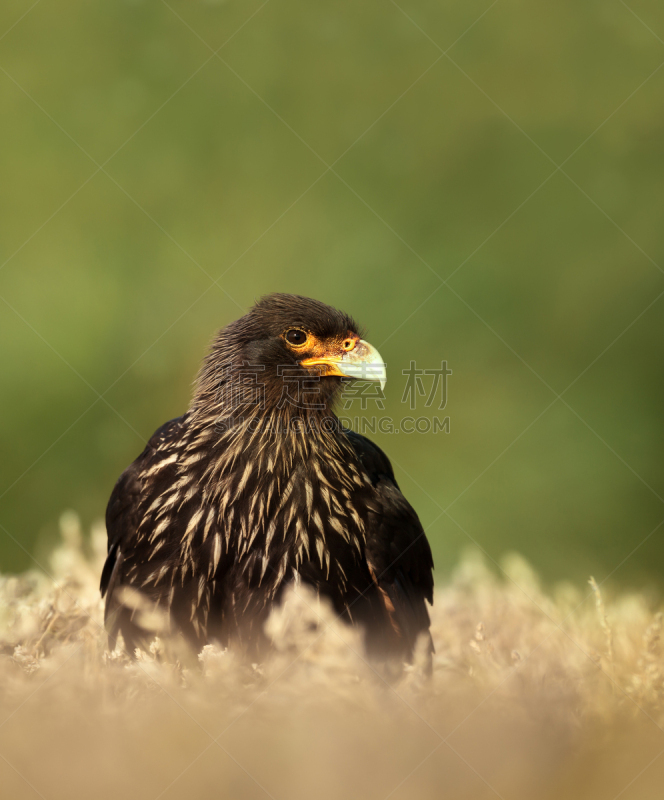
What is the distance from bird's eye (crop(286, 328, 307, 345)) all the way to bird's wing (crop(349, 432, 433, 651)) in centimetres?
67

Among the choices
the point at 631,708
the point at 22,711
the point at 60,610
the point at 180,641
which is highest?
the point at 631,708

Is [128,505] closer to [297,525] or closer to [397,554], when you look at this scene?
[297,525]

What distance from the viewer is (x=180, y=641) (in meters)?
2.59

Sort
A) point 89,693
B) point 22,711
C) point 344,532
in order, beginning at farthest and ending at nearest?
1. point 344,532
2. point 89,693
3. point 22,711

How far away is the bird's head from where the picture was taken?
3.17m

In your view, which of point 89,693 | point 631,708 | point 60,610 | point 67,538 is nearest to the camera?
point 89,693

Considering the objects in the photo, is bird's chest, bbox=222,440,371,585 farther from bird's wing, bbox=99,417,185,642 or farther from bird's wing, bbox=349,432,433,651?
bird's wing, bbox=99,417,185,642

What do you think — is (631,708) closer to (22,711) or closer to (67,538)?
(22,711)

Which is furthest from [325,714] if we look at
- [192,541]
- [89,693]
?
[192,541]

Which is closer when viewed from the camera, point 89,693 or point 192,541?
point 89,693

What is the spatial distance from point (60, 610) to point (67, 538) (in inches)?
20.7

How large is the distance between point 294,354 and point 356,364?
29 centimetres

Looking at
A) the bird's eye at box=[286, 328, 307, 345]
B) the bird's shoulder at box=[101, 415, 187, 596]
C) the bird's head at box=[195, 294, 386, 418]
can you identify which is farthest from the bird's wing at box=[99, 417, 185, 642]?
the bird's eye at box=[286, 328, 307, 345]

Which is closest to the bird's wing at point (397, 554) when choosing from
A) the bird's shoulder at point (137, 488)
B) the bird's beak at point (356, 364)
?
the bird's beak at point (356, 364)
